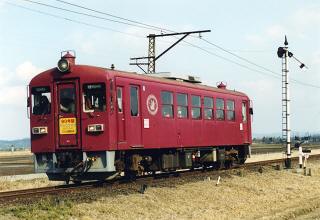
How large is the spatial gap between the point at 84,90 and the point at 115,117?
1312mm

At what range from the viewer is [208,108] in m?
23.7

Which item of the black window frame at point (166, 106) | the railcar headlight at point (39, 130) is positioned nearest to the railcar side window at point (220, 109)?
the black window frame at point (166, 106)

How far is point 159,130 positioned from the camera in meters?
19.7

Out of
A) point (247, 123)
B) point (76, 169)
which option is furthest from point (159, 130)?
point (247, 123)

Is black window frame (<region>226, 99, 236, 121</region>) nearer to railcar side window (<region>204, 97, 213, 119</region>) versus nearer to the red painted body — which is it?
railcar side window (<region>204, 97, 213, 119</region>)

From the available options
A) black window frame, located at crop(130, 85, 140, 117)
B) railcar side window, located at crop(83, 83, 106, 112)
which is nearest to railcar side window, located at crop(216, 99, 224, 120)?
black window frame, located at crop(130, 85, 140, 117)

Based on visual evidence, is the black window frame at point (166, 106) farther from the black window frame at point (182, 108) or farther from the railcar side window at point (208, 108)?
the railcar side window at point (208, 108)

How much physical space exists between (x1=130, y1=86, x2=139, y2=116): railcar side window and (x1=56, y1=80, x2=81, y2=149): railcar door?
1.84 m

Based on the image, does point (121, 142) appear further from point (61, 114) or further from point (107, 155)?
point (61, 114)

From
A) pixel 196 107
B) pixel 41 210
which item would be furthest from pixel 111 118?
pixel 196 107

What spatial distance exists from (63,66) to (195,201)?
5.95m

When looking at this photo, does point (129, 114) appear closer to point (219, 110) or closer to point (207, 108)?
point (207, 108)

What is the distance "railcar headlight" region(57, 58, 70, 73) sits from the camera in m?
17.5

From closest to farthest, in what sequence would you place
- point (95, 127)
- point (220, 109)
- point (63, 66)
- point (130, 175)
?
point (95, 127)
point (63, 66)
point (130, 175)
point (220, 109)
